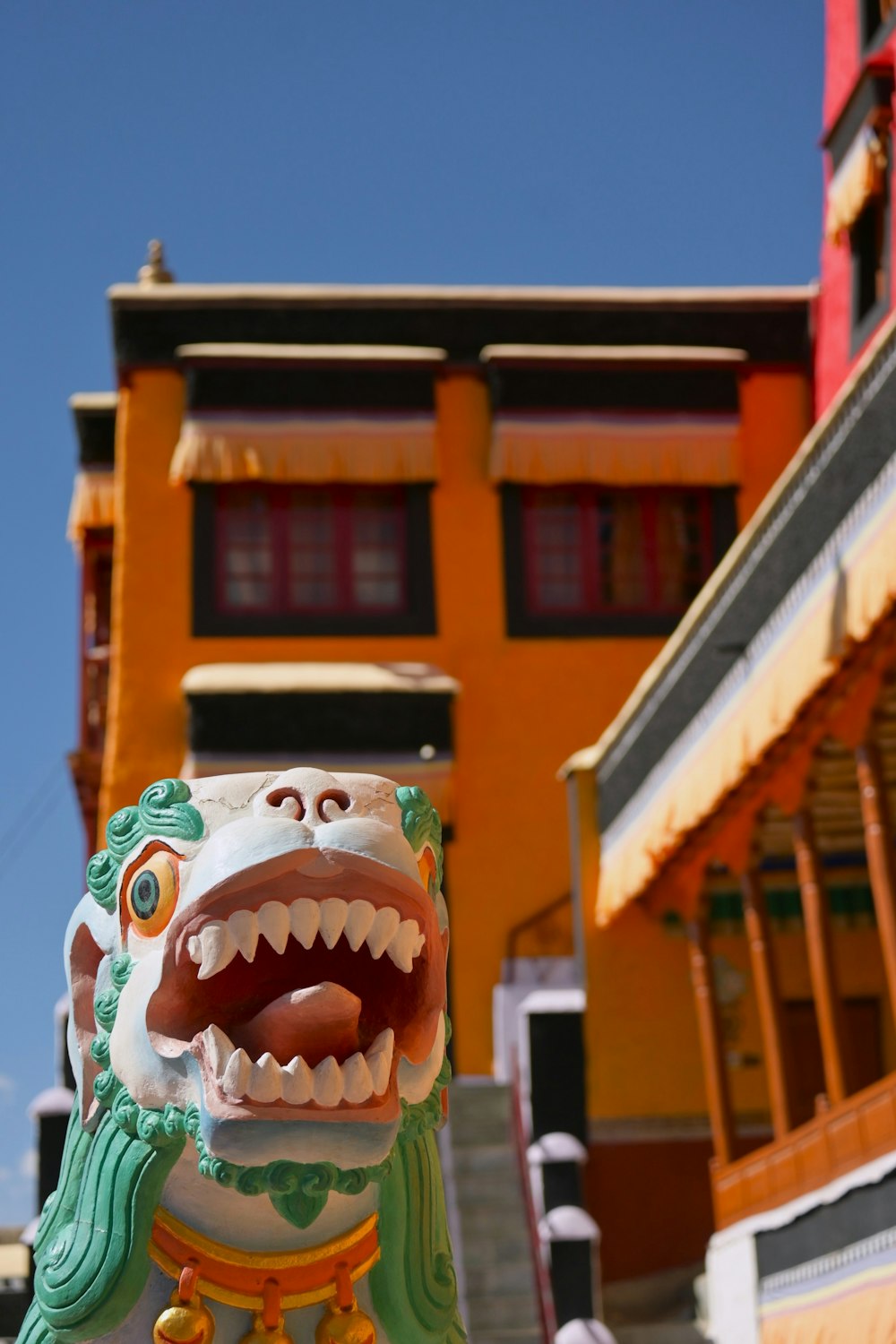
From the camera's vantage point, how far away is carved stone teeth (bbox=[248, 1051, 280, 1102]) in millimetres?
4168

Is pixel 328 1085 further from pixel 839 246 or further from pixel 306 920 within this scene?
pixel 839 246

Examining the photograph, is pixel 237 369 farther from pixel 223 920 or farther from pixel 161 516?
pixel 223 920

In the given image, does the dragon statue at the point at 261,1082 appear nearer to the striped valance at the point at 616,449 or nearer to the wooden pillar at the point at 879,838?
the wooden pillar at the point at 879,838

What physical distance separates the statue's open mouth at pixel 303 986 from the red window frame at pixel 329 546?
1479 centimetres

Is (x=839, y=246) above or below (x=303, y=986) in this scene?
above

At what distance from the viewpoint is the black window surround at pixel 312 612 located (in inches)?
748

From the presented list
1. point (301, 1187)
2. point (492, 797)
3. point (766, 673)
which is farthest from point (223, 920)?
point (492, 797)

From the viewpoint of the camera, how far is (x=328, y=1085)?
417 centimetres

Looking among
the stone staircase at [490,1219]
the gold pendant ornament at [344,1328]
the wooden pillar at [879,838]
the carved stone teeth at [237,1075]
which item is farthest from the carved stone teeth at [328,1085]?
the stone staircase at [490,1219]

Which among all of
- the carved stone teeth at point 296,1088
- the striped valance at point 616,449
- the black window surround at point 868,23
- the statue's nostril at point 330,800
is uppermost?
the black window surround at point 868,23

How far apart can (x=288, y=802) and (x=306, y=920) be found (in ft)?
1.05

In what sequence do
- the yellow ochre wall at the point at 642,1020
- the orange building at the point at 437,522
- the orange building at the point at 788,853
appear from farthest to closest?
the orange building at the point at 437,522, the yellow ochre wall at the point at 642,1020, the orange building at the point at 788,853

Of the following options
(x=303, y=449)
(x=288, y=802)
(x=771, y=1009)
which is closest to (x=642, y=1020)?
(x=771, y=1009)

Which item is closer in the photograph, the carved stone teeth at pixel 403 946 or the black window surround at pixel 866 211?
the carved stone teeth at pixel 403 946
